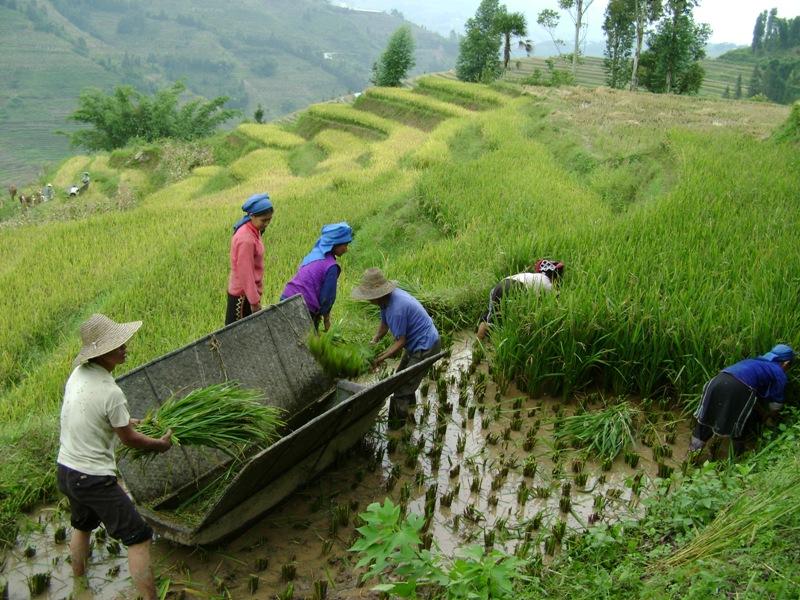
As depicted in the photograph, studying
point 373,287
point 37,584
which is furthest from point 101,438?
point 373,287

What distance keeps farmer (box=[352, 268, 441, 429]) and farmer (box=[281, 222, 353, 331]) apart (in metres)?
0.37

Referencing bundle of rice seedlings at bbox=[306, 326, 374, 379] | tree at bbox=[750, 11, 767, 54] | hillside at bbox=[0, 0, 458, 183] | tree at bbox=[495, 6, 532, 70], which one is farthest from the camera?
hillside at bbox=[0, 0, 458, 183]

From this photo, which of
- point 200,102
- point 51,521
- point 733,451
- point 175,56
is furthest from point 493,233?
point 175,56

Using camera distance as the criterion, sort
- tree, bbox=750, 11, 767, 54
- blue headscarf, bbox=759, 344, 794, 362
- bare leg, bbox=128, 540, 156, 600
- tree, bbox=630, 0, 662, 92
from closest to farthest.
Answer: bare leg, bbox=128, 540, 156, 600
blue headscarf, bbox=759, 344, 794, 362
tree, bbox=630, 0, 662, 92
tree, bbox=750, 11, 767, 54

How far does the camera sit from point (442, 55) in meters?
166

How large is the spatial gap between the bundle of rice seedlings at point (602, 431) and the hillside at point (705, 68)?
35.3 meters

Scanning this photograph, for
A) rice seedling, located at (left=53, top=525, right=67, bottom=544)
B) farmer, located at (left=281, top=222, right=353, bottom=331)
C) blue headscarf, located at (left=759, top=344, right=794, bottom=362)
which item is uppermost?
farmer, located at (left=281, top=222, right=353, bottom=331)

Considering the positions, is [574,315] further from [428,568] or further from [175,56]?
[175,56]

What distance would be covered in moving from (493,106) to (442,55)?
156 meters

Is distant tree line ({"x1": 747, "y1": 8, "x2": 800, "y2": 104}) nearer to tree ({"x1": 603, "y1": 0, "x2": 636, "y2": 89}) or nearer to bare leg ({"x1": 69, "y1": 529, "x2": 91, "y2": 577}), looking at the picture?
tree ({"x1": 603, "y1": 0, "x2": 636, "y2": 89})

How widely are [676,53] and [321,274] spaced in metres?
26.4

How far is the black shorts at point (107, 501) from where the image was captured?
273cm

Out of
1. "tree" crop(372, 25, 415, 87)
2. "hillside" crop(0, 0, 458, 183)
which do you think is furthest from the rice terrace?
"hillside" crop(0, 0, 458, 183)

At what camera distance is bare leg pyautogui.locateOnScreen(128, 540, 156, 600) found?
9.03ft
